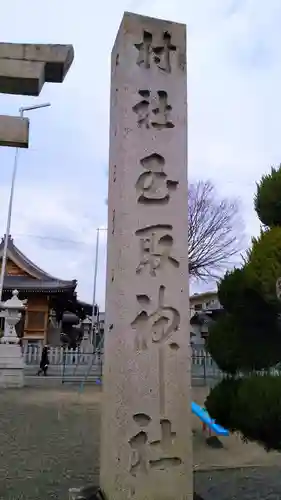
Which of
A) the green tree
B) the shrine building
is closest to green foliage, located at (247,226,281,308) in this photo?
the green tree

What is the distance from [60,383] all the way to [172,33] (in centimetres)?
1321

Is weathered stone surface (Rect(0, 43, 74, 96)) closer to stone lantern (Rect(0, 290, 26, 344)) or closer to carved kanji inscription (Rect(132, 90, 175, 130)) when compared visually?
carved kanji inscription (Rect(132, 90, 175, 130))

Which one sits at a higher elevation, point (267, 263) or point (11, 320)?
point (11, 320)

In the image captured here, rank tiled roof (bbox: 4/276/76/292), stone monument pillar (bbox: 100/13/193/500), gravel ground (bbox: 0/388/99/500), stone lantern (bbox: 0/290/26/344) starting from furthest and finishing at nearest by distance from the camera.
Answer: tiled roof (bbox: 4/276/76/292)
stone lantern (bbox: 0/290/26/344)
gravel ground (bbox: 0/388/99/500)
stone monument pillar (bbox: 100/13/193/500)

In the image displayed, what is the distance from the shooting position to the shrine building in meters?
19.8

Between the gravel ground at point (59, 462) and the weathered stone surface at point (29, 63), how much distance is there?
3624 mm

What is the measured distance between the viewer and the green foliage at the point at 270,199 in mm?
3316

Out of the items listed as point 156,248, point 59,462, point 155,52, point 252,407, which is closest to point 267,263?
point 156,248

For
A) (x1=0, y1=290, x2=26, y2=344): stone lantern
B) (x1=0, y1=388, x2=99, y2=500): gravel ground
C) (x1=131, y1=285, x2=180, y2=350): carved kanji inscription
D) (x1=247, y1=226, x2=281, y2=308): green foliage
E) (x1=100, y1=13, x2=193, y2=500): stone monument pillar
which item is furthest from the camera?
(x1=0, y1=290, x2=26, y2=344): stone lantern

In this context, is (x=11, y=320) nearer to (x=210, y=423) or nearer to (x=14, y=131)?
(x=210, y=423)

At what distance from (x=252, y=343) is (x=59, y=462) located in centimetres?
328

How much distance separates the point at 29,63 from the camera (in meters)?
4.20

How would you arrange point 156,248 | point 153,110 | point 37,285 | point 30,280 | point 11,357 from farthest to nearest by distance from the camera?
point 30,280
point 37,285
point 11,357
point 153,110
point 156,248

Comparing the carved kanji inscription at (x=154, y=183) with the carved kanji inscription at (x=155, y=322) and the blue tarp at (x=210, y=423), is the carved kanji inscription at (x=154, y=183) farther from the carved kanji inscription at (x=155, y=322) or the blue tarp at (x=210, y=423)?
the blue tarp at (x=210, y=423)
